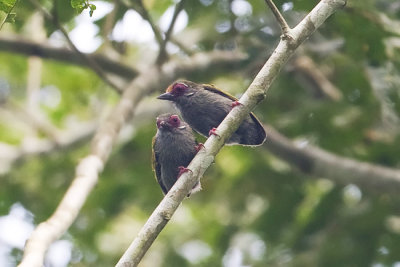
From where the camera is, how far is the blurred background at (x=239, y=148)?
7.04 meters

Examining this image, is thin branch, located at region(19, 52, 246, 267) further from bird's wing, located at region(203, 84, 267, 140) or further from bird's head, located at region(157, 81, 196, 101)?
bird's wing, located at region(203, 84, 267, 140)

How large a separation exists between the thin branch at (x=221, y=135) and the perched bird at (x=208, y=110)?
0.92m

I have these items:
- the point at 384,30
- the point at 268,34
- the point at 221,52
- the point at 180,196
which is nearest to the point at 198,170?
the point at 180,196

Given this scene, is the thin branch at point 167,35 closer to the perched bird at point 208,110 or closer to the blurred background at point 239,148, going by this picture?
the blurred background at point 239,148

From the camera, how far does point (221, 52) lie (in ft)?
26.8

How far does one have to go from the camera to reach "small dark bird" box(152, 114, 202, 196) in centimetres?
498

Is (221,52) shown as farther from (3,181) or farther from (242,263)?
(3,181)

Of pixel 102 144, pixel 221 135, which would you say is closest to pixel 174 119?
pixel 102 144

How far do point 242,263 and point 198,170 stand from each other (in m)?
4.70

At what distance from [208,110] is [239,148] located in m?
3.46

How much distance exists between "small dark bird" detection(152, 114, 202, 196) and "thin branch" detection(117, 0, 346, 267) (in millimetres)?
935

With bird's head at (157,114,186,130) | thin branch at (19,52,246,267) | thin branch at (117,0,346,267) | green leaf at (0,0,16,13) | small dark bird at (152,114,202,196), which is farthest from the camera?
bird's head at (157,114,186,130)

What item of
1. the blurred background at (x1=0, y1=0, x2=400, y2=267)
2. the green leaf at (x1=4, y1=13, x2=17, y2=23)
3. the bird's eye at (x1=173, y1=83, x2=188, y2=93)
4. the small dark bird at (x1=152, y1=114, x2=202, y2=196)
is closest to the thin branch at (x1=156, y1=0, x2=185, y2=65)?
the blurred background at (x1=0, y1=0, x2=400, y2=267)

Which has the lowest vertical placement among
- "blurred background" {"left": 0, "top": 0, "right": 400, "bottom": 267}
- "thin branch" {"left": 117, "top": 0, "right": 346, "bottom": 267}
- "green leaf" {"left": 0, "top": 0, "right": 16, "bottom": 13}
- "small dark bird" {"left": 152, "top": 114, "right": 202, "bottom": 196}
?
"blurred background" {"left": 0, "top": 0, "right": 400, "bottom": 267}
